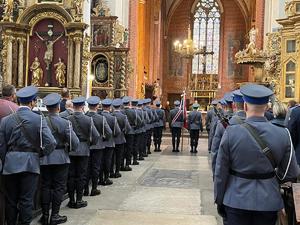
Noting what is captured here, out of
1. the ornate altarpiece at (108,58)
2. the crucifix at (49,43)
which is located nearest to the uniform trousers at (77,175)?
the crucifix at (49,43)

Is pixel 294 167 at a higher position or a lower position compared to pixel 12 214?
higher

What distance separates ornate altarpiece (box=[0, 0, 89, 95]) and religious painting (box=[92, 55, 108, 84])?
269 inches

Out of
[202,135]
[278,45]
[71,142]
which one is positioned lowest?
[202,135]

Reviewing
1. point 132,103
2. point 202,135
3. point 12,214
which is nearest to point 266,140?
point 12,214

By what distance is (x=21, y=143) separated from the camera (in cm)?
602

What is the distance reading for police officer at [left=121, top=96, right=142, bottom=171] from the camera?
12.9 metres

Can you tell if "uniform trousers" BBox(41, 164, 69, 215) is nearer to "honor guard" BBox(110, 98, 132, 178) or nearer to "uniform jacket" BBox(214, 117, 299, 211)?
"uniform jacket" BBox(214, 117, 299, 211)

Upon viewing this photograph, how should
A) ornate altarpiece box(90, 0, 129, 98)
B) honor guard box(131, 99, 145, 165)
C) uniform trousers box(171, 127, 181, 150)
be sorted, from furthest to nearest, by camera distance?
1. ornate altarpiece box(90, 0, 129, 98)
2. uniform trousers box(171, 127, 181, 150)
3. honor guard box(131, 99, 145, 165)

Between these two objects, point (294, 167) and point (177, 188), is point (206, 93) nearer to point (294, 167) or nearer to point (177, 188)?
point (177, 188)

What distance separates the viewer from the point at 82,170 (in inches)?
317

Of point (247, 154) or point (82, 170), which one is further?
point (82, 170)

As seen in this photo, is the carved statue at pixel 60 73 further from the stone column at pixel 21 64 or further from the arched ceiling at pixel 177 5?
the arched ceiling at pixel 177 5

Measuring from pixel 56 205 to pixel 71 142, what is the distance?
92cm

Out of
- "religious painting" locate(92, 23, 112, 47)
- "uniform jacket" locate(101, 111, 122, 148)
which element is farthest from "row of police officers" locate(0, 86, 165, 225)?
"religious painting" locate(92, 23, 112, 47)
